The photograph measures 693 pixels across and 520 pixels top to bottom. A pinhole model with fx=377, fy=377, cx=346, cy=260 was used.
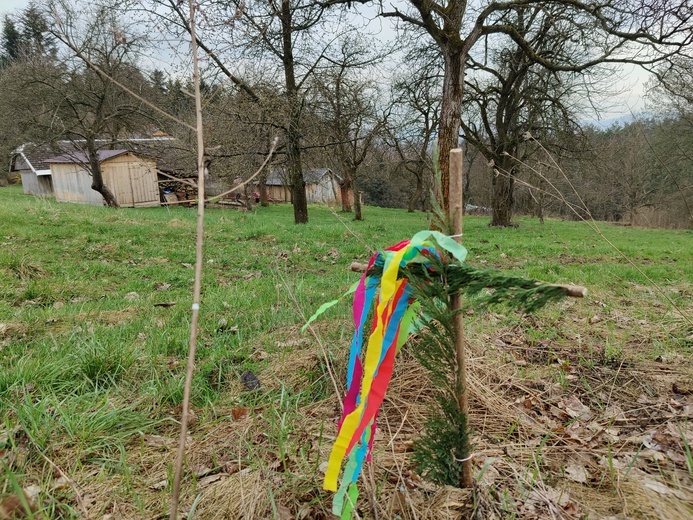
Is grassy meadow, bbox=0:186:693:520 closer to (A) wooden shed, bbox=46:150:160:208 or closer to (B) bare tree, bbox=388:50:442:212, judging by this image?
(B) bare tree, bbox=388:50:442:212

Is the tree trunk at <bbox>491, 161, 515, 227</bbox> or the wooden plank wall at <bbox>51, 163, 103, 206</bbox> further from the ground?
the wooden plank wall at <bbox>51, 163, 103, 206</bbox>

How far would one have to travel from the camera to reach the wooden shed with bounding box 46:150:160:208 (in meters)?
26.6

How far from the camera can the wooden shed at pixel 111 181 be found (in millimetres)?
26609

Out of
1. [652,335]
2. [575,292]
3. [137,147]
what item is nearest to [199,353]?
[575,292]

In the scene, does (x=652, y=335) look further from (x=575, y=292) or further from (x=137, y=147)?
(x=137, y=147)

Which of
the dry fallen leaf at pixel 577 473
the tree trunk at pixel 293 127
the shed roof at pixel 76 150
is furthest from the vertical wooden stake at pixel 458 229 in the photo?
the tree trunk at pixel 293 127

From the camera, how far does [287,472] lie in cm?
163

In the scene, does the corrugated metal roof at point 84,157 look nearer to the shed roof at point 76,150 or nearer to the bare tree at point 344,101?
the shed roof at point 76,150

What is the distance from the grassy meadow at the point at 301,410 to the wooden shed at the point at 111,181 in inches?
1033

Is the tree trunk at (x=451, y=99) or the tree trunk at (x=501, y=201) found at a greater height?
the tree trunk at (x=451, y=99)

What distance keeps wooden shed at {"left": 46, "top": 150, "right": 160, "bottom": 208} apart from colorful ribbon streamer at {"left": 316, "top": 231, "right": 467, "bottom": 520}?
2882 cm

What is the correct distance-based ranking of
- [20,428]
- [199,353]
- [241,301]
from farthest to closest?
[241,301], [199,353], [20,428]

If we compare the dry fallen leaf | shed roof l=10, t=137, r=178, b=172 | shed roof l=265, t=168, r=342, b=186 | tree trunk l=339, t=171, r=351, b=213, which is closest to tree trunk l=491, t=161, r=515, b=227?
shed roof l=265, t=168, r=342, b=186

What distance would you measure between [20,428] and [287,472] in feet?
4.47
